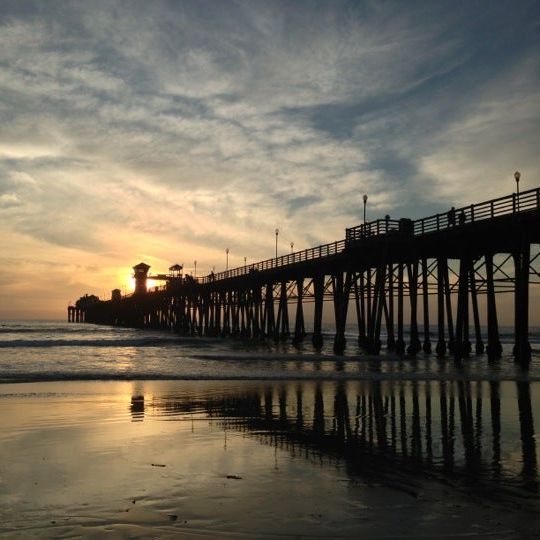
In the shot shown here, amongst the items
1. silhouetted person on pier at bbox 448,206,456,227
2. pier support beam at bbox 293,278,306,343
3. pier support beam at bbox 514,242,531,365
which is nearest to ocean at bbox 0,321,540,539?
pier support beam at bbox 514,242,531,365

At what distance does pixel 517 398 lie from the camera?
13828mm

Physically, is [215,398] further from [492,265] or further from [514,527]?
[492,265]

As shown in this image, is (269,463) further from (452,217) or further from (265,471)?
(452,217)

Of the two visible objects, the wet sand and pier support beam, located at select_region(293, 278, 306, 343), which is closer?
the wet sand

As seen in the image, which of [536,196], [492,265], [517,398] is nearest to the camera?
[517,398]

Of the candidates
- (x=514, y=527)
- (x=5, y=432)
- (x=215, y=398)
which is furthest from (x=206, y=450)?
(x=215, y=398)

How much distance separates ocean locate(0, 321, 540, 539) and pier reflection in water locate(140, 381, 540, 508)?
0.03 meters

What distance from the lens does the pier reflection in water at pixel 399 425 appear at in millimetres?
6867

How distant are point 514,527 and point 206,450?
4.31m

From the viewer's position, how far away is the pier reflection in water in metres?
6.87

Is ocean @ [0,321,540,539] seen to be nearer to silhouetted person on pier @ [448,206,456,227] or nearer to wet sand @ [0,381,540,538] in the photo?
wet sand @ [0,381,540,538]

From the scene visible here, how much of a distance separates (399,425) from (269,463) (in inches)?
140

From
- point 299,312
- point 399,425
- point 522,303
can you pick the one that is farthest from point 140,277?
point 399,425

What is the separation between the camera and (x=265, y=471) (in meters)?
7.00
